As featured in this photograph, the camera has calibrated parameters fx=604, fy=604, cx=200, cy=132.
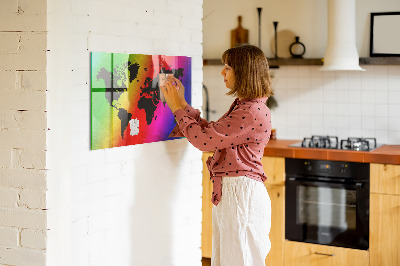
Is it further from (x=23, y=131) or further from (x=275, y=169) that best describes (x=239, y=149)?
(x=275, y=169)

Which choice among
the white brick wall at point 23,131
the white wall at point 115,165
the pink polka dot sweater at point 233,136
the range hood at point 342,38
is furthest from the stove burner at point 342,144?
the white brick wall at point 23,131

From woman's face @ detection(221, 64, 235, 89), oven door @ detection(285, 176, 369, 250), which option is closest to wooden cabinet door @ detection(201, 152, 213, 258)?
oven door @ detection(285, 176, 369, 250)

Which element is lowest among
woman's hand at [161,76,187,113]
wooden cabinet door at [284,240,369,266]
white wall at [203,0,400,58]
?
wooden cabinet door at [284,240,369,266]

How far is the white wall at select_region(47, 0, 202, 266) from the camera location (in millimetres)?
2355

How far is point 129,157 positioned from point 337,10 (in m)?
2.51

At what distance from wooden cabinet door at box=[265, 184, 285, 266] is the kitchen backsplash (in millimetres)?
762

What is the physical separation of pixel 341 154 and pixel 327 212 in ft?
1.51

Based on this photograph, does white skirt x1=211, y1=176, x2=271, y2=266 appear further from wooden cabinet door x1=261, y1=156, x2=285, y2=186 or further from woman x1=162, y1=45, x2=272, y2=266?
wooden cabinet door x1=261, y1=156, x2=285, y2=186

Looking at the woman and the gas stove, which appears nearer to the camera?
the woman

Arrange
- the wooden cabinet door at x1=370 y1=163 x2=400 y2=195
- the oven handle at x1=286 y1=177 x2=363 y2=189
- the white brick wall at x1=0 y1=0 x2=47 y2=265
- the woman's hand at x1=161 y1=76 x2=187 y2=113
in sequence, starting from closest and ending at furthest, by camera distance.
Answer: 1. the white brick wall at x1=0 y1=0 x2=47 y2=265
2. the woman's hand at x1=161 y1=76 x2=187 y2=113
3. the wooden cabinet door at x1=370 y1=163 x2=400 y2=195
4. the oven handle at x1=286 y1=177 x2=363 y2=189

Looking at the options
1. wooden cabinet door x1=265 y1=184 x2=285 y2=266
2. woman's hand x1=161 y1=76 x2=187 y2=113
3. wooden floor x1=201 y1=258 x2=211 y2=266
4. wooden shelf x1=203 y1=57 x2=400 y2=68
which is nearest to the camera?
woman's hand x1=161 y1=76 x2=187 y2=113

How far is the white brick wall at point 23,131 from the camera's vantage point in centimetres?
231

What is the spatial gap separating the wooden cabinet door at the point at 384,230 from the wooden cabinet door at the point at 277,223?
65 cm

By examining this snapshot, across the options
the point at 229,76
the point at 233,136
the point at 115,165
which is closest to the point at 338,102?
the point at 229,76
